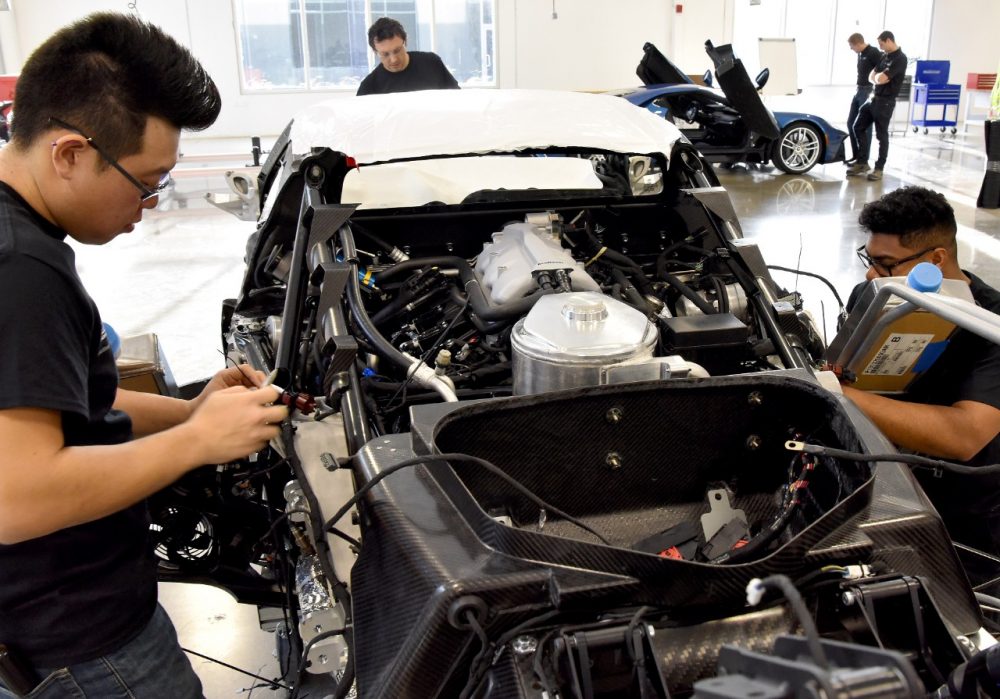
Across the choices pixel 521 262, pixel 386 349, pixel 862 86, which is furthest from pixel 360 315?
pixel 862 86

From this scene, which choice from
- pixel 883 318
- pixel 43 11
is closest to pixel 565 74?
pixel 43 11

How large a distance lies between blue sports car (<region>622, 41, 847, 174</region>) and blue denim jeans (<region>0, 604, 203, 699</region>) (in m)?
7.86

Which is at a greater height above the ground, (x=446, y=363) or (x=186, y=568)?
(x=446, y=363)

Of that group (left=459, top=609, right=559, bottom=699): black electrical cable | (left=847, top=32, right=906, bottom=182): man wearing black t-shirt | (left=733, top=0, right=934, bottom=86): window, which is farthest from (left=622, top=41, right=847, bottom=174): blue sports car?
(left=459, top=609, right=559, bottom=699): black electrical cable

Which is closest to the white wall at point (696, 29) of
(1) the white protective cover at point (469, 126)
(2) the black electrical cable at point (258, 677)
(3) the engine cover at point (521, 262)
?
(1) the white protective cover at point (469, 126)

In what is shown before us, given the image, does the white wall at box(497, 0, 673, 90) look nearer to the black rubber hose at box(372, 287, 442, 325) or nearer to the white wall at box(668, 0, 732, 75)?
the white wall at box(668, 0, 732, 75)

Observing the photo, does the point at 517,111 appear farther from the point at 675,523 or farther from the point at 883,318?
the point at 675,523

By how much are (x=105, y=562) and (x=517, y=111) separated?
213 cm

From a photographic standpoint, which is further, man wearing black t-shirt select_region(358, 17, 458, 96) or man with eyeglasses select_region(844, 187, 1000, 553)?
man wearing black t-shirt select_region(358, 17, 458, 96)

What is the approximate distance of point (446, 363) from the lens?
90.0 inches

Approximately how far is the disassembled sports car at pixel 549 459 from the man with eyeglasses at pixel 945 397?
334mm

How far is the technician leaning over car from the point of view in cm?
123

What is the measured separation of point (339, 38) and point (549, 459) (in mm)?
15646

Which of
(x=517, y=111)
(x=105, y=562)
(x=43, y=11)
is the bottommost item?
(x=105, y=562)
